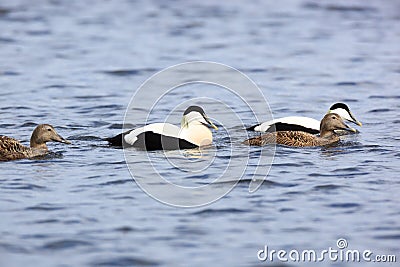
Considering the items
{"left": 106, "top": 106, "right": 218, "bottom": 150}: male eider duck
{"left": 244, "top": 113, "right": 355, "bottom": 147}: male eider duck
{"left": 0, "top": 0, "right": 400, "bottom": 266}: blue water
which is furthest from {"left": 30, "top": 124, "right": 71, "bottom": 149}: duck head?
{"left": 244, "top": 113, "right": 355, "bottom": 147}: male eider duck

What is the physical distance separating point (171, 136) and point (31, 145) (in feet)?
5.33

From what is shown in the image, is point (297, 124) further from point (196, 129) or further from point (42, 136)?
point (42, 136)

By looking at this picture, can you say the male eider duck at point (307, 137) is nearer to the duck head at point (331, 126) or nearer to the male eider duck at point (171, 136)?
the duck head at point (331, 126)

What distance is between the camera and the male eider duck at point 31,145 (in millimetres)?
9781

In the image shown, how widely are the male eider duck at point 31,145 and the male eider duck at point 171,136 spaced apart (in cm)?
75

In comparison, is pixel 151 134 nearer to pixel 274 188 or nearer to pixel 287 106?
pixel 274 188

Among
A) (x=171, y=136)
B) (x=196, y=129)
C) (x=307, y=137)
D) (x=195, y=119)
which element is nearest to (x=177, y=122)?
(x=195, y=119)

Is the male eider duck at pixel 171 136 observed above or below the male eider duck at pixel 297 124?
below

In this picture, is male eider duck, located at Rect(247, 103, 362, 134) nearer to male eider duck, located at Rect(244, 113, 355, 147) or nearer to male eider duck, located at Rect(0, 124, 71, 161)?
male eider duck, located at Rect(244, 113, 355, 147)

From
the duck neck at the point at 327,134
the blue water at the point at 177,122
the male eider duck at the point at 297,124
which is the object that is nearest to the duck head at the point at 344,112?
the male eider duck at the point at 297,124

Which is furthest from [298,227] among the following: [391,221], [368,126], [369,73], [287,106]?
[369,73]

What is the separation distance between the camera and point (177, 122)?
12.7 meters

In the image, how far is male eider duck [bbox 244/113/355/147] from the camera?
10797 mm

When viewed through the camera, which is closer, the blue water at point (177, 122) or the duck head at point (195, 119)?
the blue water at point (177, 122)
